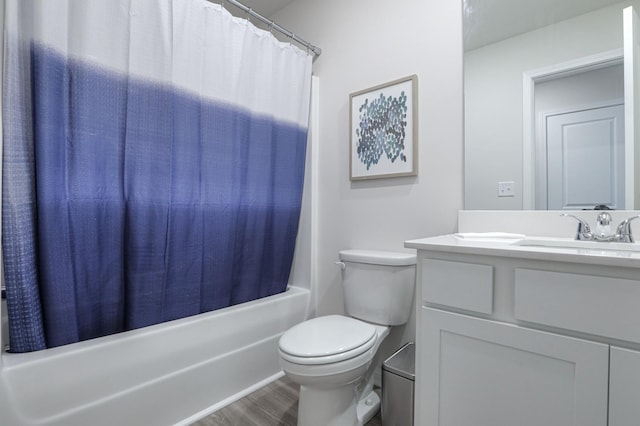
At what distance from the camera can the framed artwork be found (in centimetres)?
163

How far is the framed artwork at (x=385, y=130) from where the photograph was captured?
Answer: 163 centimetres

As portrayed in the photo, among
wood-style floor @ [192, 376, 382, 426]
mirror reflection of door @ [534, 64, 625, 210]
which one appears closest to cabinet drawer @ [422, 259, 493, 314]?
mirror reflection of door @ [534, 64, 625, 210]

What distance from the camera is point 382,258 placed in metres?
1.51

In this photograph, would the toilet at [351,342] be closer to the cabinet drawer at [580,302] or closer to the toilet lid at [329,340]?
the toilet lid at [329,340]

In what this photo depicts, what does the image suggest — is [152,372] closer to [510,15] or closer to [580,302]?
[580,302]

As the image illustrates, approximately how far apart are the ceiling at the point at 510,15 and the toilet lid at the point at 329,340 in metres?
1.40

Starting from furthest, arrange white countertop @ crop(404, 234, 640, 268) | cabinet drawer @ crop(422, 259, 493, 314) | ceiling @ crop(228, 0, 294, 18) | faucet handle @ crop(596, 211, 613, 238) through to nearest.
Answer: ceiling @ crop(228, 0, 294, 18) < faucet handle @ crop(596, 211, 613, 238) < cabinet drawer @ crop(422, 259, 493, 314) < white countertop @ crop(404, 234, 640, 268)

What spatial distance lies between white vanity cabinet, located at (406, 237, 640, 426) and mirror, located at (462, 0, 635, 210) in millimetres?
566

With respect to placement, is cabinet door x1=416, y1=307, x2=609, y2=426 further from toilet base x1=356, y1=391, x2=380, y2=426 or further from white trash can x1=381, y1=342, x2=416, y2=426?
toilet base x1=356, y1=391, x2=380, y2=426

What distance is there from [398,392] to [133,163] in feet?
4.83

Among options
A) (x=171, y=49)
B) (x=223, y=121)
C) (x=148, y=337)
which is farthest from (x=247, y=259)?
(x=171, y=49)

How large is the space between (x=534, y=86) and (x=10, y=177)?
2.00 meters

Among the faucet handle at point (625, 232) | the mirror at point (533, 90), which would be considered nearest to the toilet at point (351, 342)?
the mirror at point (533, 90)

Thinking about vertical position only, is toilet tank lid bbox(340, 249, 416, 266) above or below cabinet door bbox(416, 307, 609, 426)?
above
